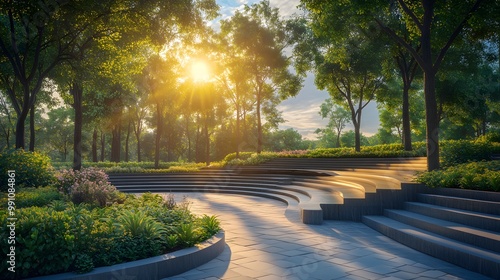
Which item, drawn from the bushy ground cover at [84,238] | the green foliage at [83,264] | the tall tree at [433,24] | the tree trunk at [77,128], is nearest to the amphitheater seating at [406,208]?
the tall tree at [433,24]

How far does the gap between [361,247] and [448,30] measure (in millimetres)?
11120

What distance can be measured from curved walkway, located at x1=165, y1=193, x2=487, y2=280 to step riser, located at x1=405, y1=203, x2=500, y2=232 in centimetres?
139

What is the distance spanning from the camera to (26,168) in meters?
14.4

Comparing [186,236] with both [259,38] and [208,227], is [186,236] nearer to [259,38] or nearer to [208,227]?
[208,227]

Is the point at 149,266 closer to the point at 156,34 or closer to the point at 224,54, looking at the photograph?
the point at 156,34

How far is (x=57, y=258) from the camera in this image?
524 cm

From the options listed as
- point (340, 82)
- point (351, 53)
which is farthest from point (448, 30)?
point (340, 82)

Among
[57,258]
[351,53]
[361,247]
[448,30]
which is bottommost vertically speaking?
[361,247]

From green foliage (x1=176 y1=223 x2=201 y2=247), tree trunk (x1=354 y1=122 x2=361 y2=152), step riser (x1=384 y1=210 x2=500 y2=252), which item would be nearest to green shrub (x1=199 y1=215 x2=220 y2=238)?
green foliage (x1=176 y1=223 x2=201 y2=247)

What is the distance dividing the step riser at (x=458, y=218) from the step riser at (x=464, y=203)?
1.59 ft

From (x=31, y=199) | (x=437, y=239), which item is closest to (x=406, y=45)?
(x=437, y=239)

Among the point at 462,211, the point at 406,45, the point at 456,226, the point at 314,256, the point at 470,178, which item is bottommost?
the point at 314,256

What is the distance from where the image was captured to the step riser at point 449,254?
5.87 metres

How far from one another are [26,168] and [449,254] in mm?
14879
